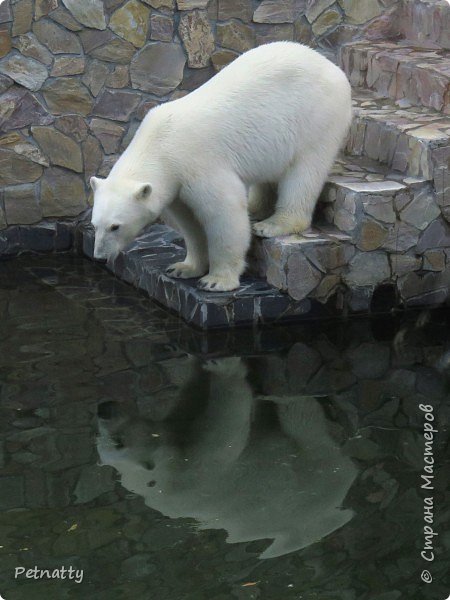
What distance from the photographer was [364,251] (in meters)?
6.64

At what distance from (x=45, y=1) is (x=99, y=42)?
0.41m

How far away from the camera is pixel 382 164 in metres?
7.09

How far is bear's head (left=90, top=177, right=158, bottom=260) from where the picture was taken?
6047 mm

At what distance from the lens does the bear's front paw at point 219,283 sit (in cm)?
653

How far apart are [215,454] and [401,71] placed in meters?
3.40

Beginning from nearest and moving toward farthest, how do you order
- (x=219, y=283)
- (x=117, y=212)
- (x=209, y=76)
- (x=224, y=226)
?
(x=117, y=212) < (x=224, y=226) < (x=219, y=283) < (x=209, y=76)

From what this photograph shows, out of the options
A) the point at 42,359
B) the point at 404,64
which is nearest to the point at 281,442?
the point at 42,359

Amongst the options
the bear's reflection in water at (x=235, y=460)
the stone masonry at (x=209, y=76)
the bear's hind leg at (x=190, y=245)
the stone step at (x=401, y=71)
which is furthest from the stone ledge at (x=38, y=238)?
the bear's reflection in water at (x=235, y=460)

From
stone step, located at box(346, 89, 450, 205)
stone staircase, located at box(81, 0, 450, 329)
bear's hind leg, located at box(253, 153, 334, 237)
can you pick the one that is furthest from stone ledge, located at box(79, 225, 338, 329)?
stone step, located at box(346, 89, 450, 205)

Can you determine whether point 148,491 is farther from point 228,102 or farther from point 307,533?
point 228,102

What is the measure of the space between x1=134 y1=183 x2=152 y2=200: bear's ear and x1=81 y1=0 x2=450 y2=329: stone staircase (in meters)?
0.68

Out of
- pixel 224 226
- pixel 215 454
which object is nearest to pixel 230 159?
pixel 224 226

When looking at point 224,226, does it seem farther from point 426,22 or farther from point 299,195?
point 426,22

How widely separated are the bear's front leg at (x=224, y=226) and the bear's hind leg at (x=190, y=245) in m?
0.16
